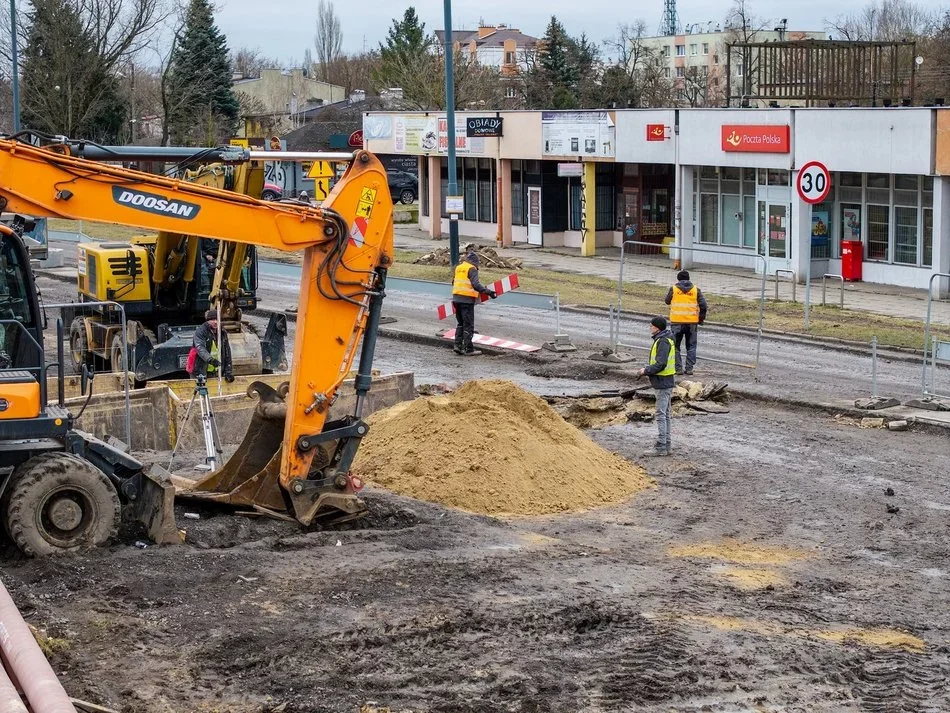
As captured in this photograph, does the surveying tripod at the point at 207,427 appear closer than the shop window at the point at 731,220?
Yes

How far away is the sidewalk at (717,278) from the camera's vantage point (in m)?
27.9

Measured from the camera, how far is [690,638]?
9.40 m

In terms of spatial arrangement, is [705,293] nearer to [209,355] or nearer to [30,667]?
[209,355]

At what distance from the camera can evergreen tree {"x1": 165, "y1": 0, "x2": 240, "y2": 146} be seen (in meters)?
60.6

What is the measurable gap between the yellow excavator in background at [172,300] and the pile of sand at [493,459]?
425cm

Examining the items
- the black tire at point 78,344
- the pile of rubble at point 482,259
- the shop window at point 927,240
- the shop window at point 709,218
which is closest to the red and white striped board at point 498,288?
the black tire at point 78,344

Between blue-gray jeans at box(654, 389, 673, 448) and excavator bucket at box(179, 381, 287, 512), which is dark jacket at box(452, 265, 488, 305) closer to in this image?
blue-gray jeans at box(654, 389, 673, 448)

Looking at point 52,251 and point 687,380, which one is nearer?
point 687,380

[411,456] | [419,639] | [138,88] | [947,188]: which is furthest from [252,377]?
[138,88]

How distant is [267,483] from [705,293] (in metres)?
19.8

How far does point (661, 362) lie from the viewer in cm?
1577

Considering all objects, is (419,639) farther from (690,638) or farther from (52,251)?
(52,251)

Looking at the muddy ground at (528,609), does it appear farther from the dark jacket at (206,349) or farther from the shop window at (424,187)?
the shop window at (424,187)

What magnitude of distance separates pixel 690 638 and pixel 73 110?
5066 cm
